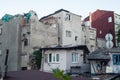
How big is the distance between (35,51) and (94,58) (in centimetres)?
1140

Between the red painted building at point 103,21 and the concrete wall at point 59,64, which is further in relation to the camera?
the red painted building at point 103,21

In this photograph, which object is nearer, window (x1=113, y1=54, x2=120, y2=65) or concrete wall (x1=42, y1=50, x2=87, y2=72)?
window (x1=113, y1=54, x2=120, y2=65)

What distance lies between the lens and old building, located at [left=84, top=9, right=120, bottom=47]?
184 feet

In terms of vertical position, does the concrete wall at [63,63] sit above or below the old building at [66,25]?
below

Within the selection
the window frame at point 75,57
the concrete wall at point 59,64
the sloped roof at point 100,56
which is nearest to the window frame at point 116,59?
the sloped roof at point 100,56

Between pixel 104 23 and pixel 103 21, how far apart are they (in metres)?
0.55

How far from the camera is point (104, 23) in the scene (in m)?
58.7

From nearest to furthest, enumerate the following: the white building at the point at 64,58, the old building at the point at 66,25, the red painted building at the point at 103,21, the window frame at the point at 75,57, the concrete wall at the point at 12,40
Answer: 1. the white building at the point at 64,58
2. the window frame at the point at 75,57
3. the concrete wall at the point at 12,40
4. the old building at the point at 66,25
5. the red painted building at the point at 103,21

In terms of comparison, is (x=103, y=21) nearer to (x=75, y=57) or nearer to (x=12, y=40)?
(x=75, y=57)

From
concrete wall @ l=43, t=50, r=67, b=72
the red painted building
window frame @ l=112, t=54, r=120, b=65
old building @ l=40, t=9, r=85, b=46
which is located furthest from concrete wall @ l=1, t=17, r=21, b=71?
the red painted building

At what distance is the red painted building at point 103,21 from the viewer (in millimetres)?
56938

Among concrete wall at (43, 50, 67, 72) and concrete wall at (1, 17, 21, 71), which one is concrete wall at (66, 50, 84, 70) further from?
concrete wall at (1, 17, 21, 71)

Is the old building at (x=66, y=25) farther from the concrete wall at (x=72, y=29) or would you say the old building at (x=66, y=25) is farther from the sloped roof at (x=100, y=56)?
the sloped roof at (x=100, y=56)

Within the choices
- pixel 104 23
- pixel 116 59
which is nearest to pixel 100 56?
pixel 116 59
